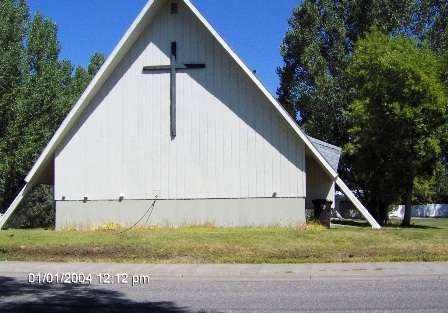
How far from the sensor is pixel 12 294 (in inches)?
408

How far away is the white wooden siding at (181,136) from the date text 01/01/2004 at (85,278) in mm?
8238

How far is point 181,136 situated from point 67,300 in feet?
37.6

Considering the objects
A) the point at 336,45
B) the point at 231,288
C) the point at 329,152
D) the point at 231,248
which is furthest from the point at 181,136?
the point at 336,45

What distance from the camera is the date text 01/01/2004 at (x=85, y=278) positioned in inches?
471

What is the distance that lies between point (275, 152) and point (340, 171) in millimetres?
17754

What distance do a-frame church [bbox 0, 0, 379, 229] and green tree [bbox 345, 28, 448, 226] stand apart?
16.3 feet

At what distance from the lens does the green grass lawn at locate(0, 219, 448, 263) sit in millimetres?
14555

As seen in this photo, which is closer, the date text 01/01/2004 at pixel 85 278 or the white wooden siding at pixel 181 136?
the date text 01/01/2004 at pixel 85 278

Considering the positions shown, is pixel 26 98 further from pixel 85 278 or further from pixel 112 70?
pixel 85 278

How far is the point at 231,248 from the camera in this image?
592 inches

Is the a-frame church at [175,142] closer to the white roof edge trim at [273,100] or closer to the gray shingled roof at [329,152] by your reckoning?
the white roof edge trim at [273,100]

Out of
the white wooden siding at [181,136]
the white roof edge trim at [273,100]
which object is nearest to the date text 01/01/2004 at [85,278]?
the white wooden siding at [181,136]

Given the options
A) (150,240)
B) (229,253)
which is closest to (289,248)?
(229,253)

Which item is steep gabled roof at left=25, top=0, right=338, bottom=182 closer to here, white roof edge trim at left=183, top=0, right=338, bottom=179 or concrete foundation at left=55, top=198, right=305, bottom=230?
white roof edge trim at left=183, top=0, right=338, bottom=179
